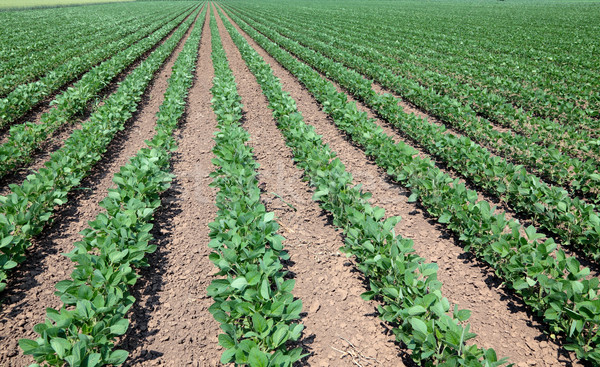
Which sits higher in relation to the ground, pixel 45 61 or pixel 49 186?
pixel 45 61

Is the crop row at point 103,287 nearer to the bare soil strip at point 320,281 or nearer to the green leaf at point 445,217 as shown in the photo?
the bare soil strip at point 320,281

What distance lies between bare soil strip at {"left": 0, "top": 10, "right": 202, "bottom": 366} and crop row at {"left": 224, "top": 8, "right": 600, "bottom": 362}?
470cm

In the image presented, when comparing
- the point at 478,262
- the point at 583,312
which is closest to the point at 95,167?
the point at 478,262

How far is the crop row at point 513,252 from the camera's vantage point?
266 centimetres

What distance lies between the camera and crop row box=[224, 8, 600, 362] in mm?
2656

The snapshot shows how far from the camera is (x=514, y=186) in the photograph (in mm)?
4648

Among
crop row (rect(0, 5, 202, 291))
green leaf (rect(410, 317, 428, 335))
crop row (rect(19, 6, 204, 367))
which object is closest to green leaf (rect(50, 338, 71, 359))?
crop row (rect(19, 6, 204, 367))

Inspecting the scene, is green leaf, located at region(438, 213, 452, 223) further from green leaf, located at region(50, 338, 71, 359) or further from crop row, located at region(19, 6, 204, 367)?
green leaf, located at region(50, 338, 71, 359)

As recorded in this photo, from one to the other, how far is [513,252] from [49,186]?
5.91 metres

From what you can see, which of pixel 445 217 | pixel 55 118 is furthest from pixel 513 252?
pixel 55 118

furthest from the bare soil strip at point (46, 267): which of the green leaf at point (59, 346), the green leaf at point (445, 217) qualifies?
the green leaf at point (445, 217)

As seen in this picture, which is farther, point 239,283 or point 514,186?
point 514,186

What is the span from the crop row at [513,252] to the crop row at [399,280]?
0.75 metres

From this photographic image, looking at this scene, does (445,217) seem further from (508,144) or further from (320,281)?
(508,144)
